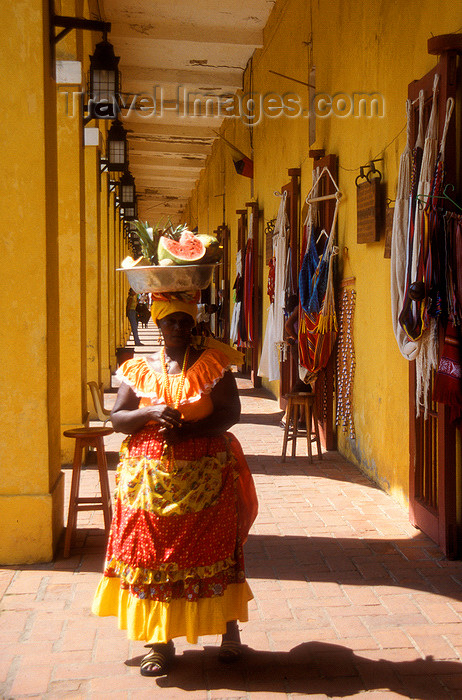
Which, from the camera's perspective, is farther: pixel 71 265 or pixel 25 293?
pixel 71 265

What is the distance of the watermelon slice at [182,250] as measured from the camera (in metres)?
3.09

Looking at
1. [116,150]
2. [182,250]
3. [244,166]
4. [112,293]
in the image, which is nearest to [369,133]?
[182,250]

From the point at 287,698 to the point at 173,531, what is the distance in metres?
0.77

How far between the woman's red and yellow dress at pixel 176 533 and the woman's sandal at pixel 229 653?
22cm

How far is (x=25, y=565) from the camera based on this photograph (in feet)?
14.6

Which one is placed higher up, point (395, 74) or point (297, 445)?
point (395, 74)

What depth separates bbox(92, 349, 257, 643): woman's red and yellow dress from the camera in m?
2.96

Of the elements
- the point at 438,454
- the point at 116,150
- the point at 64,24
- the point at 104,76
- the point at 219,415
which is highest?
the point at 116,150

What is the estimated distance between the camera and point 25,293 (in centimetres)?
445

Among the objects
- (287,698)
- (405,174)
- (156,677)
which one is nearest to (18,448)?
(156,677)

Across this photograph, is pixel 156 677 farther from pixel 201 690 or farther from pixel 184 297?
pixel 184 297

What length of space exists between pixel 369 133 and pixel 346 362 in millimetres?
2051

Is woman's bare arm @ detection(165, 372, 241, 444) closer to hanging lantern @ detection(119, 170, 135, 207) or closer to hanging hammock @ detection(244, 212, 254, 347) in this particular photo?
hanging hammock @ detection(244, 212, 254, 347)

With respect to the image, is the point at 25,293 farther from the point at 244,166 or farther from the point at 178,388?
the point at 244,166
